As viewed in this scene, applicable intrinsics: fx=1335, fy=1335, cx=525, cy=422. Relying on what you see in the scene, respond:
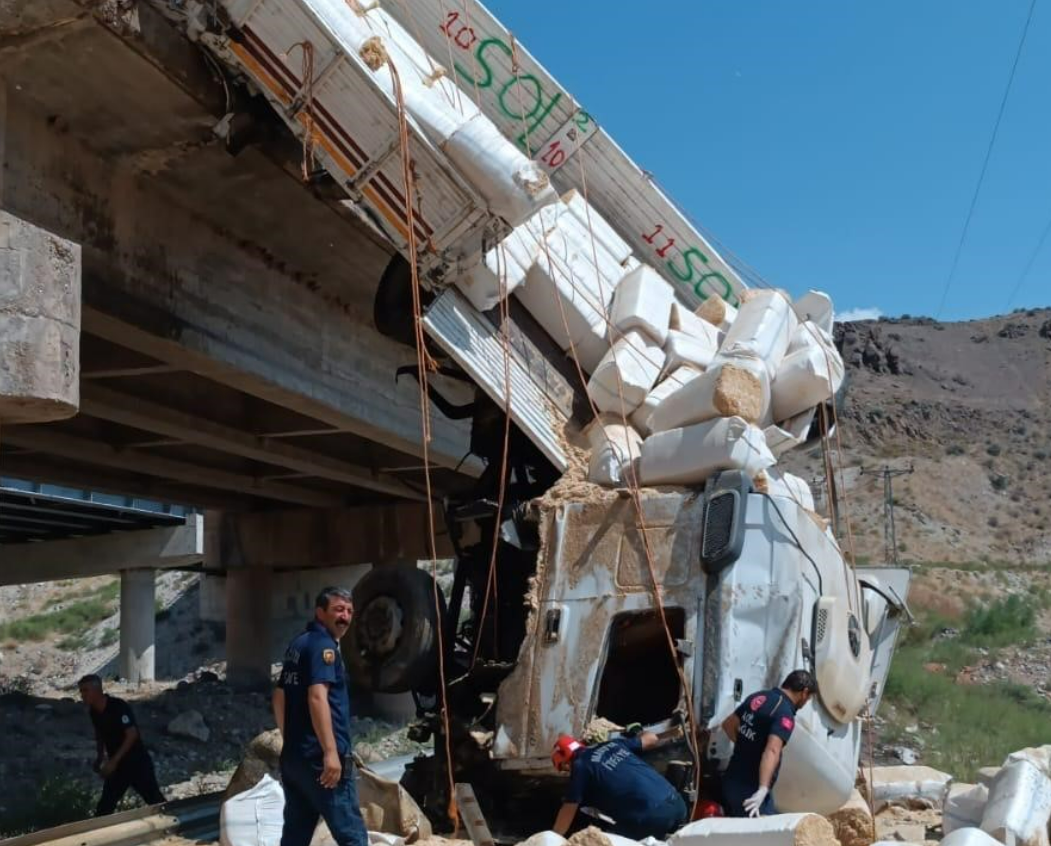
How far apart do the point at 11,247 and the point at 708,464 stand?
3982 millimetres

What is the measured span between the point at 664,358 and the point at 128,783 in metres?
5.21

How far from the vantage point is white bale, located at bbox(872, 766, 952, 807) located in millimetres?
10109

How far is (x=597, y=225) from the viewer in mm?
10664

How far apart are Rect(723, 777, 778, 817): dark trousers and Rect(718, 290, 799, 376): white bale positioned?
2805mm

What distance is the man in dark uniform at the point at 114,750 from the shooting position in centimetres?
1007

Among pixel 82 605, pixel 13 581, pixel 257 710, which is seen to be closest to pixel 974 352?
pixel 82 605

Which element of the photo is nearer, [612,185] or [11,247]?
[11,247]

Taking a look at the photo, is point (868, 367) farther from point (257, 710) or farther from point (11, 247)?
point (11, 247)

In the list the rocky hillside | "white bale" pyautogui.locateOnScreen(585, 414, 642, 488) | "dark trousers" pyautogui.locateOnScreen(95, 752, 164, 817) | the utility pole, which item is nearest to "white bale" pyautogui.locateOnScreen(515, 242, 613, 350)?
"white bale" pyautogui.locateOnScreen(585, 414, 642, 488)

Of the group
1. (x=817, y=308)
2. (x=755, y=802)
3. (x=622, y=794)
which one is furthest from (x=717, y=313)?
(x=622, y=794)

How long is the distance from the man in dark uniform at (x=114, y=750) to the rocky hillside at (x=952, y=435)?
28218 millimetres

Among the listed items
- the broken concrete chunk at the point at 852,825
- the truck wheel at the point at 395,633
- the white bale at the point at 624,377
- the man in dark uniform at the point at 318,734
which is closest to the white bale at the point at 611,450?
the white bale at the point at 624,377

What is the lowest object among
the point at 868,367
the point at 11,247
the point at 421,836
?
the point at 421,836

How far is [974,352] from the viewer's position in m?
77.1
